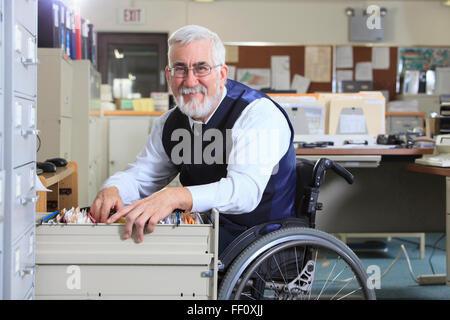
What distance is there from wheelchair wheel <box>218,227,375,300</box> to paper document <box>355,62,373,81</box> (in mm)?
5201

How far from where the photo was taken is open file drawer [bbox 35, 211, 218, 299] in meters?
1.00

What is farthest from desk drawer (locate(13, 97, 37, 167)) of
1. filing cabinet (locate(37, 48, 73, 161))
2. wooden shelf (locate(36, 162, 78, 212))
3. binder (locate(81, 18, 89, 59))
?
binder (locate(81, 18, 89, 59))

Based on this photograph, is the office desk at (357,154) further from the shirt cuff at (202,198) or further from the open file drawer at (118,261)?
the open file drawer at (118,261)

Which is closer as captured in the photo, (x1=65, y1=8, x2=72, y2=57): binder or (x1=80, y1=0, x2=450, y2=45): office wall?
(x1=65, y1=8, x2=72, y2=57): binder

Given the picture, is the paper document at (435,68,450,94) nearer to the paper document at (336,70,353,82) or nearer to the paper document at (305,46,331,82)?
the paper document at (336,70,353,82)

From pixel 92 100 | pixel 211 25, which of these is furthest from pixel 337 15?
pixel 92 100

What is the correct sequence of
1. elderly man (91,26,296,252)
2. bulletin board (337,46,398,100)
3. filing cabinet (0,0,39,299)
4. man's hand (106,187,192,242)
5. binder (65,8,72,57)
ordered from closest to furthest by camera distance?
filing cabinet (0,0,39,299) → man's hand (106,187,192,242) → elderly man (91,26,296,252) → binder (65,8,72,57) → bulletin board (337,46,398,100)

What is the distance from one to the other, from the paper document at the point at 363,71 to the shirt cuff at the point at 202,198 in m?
5.47

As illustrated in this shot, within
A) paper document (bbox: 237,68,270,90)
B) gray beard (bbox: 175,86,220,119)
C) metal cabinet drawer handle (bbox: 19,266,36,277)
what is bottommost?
metal cabinet drawer handle (bbox: 19,266,36,277)

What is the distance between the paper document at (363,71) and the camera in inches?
248

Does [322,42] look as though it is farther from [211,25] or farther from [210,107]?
[210,107]

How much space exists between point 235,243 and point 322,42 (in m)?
5.33

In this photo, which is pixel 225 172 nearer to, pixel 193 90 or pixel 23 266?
pixel 193 90
